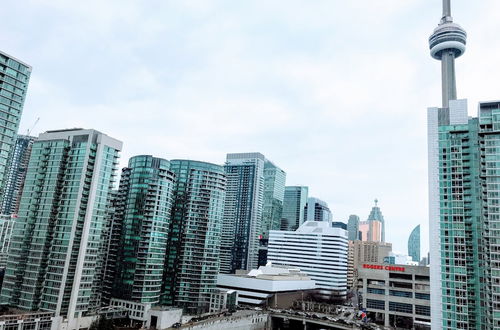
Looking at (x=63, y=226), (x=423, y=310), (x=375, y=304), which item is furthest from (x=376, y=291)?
(x=63, y=226)

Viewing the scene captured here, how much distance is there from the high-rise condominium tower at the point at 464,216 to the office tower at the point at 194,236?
88.1 metres

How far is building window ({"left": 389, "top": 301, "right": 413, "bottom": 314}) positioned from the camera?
157375 millimetres

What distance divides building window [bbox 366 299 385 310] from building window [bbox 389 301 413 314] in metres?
3.35

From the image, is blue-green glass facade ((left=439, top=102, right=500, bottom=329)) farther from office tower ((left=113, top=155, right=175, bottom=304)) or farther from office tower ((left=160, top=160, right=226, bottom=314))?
office tower ((left=113, top=155, right=175, bottom=304))

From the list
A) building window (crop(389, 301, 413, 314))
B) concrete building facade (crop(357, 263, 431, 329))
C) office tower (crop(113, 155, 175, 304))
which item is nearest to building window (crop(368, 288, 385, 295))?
concrete building facade (crop(357, 263, 431, 329))

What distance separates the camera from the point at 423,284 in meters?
158

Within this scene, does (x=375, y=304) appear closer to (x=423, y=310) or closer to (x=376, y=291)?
(x=376, y=291)

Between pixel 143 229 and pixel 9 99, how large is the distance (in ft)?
202

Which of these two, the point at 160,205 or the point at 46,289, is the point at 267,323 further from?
the point at 46,289

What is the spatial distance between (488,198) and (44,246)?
134141mm

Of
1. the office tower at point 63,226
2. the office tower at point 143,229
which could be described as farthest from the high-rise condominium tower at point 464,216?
the office tower at point 63,226

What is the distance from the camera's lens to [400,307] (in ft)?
522

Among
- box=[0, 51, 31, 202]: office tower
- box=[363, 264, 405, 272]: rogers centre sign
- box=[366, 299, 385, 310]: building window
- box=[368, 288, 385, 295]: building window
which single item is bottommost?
box=[366, 299, 385, 310]: building window

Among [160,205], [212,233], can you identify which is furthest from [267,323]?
[160,205]
